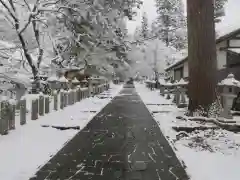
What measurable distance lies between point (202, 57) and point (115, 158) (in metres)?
7.38

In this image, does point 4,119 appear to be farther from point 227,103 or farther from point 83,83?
point 83,83

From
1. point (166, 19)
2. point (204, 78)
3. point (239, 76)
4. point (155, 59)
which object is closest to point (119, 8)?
point (239, 76)

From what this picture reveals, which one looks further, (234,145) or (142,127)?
(142,127)

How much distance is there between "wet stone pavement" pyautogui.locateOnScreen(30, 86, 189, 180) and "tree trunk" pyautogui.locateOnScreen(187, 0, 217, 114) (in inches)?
134

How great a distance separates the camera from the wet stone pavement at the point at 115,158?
5363 millimetres

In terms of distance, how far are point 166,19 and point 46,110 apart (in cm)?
6654

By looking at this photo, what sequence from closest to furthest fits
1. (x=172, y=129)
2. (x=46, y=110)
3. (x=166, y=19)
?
1. (x=172, y=129)
2. (x=46, y=110)
3. (x=166, y=19)

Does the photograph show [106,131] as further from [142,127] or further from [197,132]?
[197,132]

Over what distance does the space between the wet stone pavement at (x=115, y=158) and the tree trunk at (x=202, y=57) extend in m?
3.41

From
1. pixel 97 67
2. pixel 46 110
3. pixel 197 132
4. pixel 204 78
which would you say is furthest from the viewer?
pixel 97 67

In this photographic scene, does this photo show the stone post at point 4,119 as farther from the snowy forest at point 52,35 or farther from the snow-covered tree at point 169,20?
the snow-covered tree at point 169,20

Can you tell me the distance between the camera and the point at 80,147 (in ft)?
24.7

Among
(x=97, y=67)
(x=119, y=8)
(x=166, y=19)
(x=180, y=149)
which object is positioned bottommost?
(x=180, y=149)

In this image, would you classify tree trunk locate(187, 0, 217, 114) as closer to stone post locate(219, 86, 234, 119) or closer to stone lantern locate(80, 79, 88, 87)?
stone post locate(219, 86, 234, 119)
